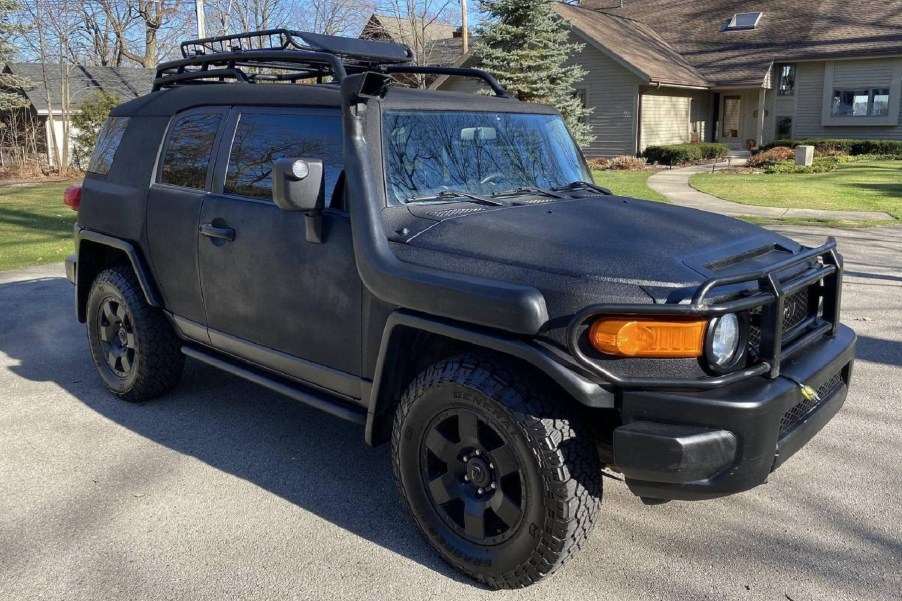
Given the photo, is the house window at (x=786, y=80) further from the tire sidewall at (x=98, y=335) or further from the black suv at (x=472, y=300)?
the tire sidewall at (x=98, y=335)

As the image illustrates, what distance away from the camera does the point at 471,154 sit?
386 cm

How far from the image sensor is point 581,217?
11.2 feet

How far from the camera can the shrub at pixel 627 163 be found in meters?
25.3

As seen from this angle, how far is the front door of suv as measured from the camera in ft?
11.8

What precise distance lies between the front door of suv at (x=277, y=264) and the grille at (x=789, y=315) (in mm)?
1625

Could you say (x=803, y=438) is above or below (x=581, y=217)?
below

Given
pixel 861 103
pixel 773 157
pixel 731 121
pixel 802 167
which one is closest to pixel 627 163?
pixel 773 157

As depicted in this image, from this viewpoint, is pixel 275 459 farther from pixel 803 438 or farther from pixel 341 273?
pixel 803 438

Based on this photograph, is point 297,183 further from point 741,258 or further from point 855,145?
point 855,145

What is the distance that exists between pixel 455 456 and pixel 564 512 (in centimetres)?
50

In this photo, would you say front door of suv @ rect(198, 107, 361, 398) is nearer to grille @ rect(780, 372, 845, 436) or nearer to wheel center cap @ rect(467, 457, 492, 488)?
wheel center cap @ rect(467, 457, 492, 488)

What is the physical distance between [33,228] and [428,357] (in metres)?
12.6

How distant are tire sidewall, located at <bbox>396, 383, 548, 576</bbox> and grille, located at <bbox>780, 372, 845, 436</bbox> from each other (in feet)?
3.10

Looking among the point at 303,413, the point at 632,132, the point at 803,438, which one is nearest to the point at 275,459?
the point at 303,413
